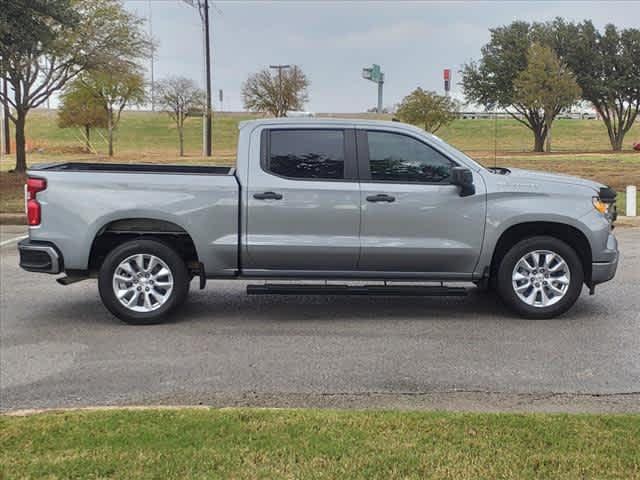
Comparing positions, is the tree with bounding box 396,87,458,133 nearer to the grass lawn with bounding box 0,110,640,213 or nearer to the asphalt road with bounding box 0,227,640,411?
the grass lawn with bounding box 0,110,640,213

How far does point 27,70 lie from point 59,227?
22597 millimetres

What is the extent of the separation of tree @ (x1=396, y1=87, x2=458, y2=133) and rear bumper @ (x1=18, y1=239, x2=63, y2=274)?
1812 inches

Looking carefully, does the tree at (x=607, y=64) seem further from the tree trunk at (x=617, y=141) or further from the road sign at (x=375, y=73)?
the road sign at (x=375, y=73)

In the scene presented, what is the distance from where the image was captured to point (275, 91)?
51.5 meters

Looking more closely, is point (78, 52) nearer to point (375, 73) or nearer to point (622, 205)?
point (622, 205)

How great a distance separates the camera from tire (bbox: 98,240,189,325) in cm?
663

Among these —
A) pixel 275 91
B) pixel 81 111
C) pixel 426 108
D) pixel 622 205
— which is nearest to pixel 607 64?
pixel 426 108

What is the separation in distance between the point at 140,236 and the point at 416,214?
258 centimetres

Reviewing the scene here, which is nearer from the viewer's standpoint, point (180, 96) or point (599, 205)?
point (599, 205)

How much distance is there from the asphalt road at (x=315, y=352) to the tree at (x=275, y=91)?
44.2 meters

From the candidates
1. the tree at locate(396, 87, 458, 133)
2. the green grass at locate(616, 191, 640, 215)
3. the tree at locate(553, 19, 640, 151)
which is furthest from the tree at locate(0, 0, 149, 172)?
the tree at locate(553, 19, 640, 151)

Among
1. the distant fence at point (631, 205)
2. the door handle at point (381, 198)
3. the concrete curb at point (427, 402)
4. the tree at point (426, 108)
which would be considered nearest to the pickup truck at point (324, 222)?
the door handle at point (381, 198)

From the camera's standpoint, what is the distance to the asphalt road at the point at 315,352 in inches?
193

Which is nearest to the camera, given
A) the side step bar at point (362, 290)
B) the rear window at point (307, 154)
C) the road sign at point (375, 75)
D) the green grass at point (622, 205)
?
the rear window at point (307, 154)
